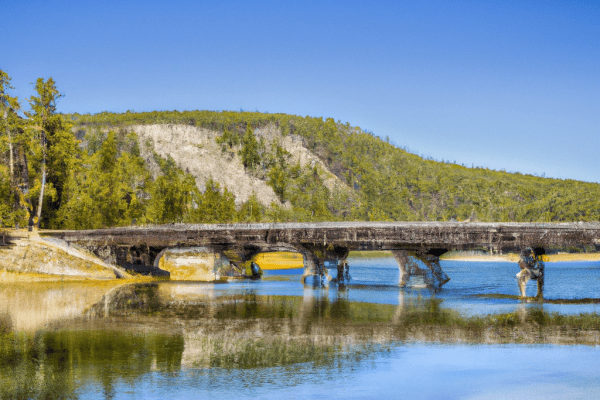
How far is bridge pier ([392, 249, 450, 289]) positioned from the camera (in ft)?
224

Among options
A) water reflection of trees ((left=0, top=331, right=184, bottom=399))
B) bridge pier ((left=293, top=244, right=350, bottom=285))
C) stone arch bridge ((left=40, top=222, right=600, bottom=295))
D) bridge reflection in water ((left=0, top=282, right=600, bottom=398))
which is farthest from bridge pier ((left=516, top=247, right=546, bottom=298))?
water reflection of trees ((left=0, top=331, right=184, bottom=399))

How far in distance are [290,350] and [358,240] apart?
3462cm

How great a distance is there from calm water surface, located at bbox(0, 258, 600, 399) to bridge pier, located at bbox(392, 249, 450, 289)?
72.9 feet

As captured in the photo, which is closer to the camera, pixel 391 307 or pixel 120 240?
pixel 391 307

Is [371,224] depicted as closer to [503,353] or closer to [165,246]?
[165,246]

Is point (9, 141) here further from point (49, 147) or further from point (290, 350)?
point (290, 350)

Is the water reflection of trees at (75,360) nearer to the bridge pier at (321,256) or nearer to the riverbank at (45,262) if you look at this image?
the riverbank at (45,262)

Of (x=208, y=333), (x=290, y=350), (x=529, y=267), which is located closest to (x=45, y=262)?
(x=208, y=333)

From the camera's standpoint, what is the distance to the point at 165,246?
69.5 meters

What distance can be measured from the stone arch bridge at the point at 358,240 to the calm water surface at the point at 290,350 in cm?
1005

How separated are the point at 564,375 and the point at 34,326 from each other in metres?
24.9

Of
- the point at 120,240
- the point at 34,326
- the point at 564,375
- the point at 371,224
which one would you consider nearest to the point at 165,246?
the point at 120,240

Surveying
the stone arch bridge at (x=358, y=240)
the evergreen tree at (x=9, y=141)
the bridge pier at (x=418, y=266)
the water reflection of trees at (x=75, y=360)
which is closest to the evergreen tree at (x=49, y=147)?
the evergreen tree at (x=9, y=141)

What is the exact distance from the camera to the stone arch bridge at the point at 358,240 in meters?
54.2
